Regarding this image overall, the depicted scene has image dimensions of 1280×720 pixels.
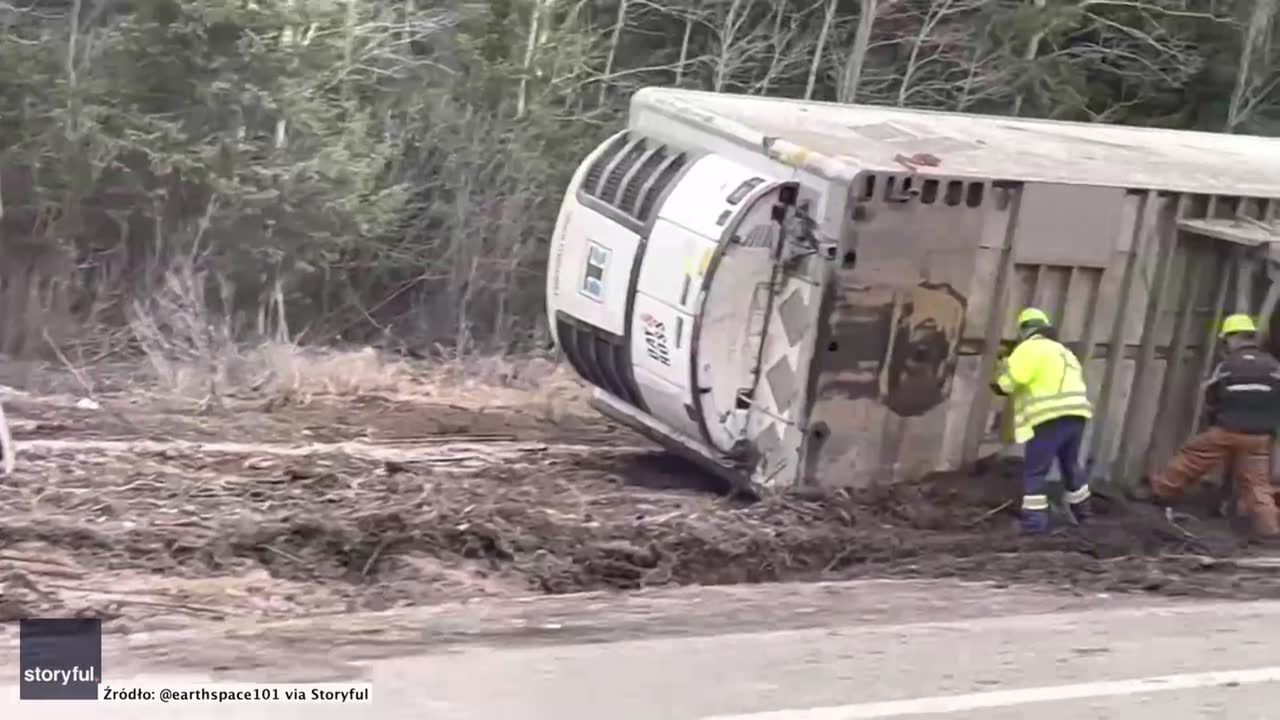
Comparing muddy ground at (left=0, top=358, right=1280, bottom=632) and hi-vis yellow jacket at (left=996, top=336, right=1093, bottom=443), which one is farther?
hi-vis yellow jacket at (left=996, top=336, right=1093, bottom=443)

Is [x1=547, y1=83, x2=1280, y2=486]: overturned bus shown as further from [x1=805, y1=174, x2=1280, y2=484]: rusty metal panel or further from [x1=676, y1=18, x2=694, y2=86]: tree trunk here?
[x1=676, y1=18, x2=694, y2=86]: tree trunk

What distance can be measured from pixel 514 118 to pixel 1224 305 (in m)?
11.8

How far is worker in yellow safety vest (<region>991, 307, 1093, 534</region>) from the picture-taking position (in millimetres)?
7867

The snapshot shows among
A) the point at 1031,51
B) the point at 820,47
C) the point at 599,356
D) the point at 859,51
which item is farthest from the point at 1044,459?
the point at 1031,51

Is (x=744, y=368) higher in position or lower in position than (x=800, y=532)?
higher

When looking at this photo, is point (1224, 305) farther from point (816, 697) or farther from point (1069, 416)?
point (816, 697)

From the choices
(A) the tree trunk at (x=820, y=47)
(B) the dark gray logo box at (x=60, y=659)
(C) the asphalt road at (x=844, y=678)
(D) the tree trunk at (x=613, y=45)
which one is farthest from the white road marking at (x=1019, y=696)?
(A) the tree trunk at (x=820, y=47)

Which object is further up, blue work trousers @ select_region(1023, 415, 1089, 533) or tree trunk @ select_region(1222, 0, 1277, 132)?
tree trunk @ select_region(1222, 0, 1277, 132)

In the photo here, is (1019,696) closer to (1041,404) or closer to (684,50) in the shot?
(1041,404)

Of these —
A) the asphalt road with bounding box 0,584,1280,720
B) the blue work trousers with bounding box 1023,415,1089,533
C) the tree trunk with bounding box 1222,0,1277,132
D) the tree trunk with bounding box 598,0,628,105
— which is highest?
the tree trunk with bounding box 1222,0,1277,132

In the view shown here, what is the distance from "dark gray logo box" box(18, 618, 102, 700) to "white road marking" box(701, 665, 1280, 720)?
1983 mm

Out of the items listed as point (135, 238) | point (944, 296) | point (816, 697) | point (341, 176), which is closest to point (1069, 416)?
point (944, 296)

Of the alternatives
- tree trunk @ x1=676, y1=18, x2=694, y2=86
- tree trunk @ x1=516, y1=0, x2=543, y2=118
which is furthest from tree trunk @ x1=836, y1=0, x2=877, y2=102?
tree trunk @ x1=516, y1=0, x2=543, y2=118

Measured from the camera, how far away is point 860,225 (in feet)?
24.7
